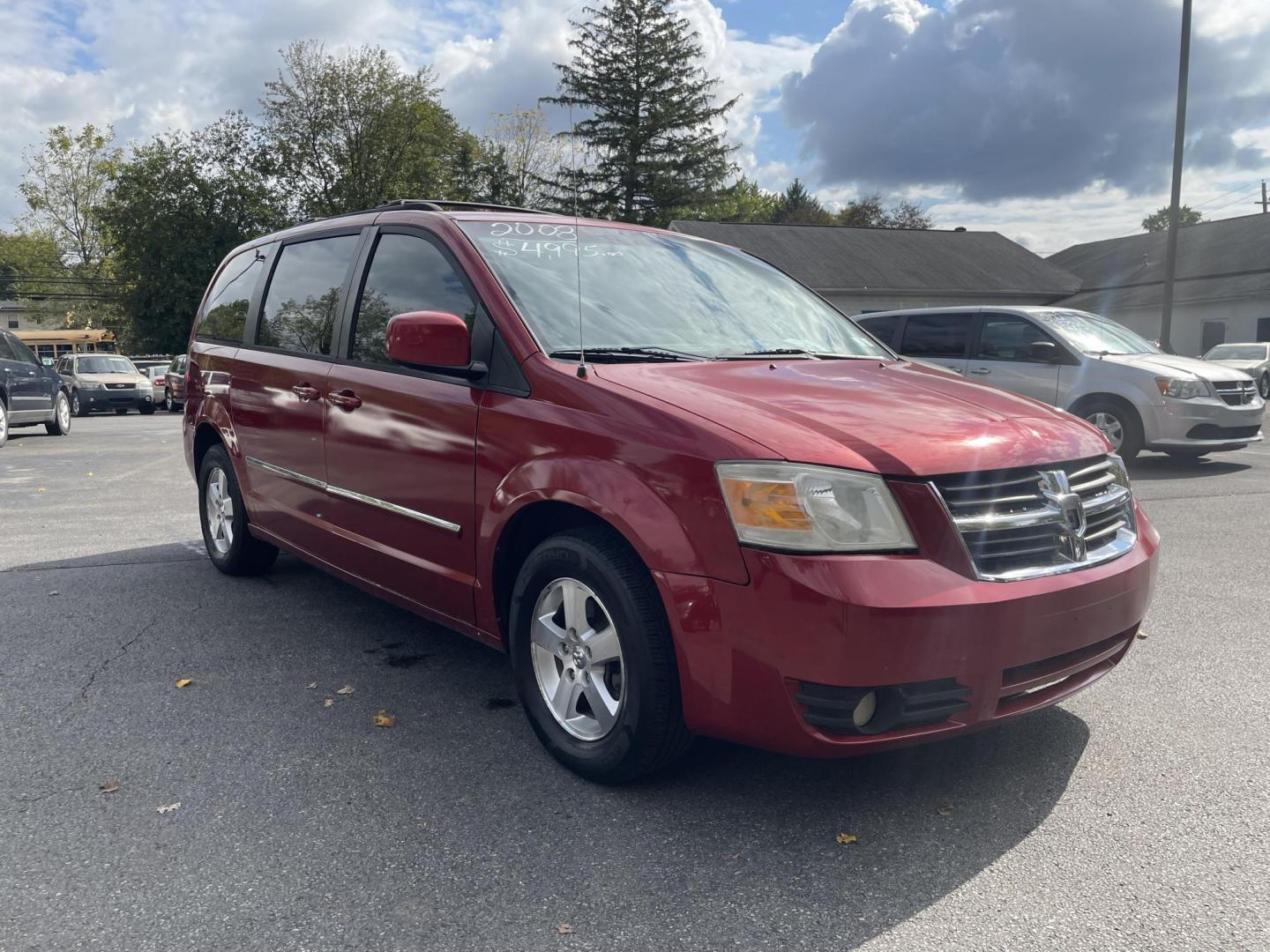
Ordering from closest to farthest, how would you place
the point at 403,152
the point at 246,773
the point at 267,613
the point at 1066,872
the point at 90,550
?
the point at 1066,872, the point at 246,773, the point at 267,613, the point at 90,550, the point at 403,152

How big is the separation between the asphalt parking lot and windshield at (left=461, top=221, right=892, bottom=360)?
144 centimetres

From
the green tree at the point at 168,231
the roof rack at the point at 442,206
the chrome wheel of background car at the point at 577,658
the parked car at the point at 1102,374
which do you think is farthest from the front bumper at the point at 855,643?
the green tree at the point at 168,231

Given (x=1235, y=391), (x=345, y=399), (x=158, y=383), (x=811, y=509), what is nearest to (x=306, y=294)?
(x=345, y=399)

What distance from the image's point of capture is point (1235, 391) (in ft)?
34.6

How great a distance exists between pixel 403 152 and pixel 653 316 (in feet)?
153

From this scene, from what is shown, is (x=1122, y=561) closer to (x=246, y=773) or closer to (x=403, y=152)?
(x=246, y=773)

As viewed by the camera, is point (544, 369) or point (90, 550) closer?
point (544, 369)

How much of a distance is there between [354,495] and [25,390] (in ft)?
47.7

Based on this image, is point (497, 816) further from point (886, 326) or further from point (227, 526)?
point (886, 326)

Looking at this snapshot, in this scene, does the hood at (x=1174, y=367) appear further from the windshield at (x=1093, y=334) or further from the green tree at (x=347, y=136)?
the green tree at (x=347, y=136)

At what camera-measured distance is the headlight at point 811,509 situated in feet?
8.71

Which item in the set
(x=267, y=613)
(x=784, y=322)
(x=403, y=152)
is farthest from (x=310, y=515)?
(x=403, y=152)

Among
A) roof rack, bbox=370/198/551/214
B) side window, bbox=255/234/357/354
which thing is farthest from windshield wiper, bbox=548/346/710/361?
side window, bbox=255/234/357/354

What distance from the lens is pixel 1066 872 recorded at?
2619mm
